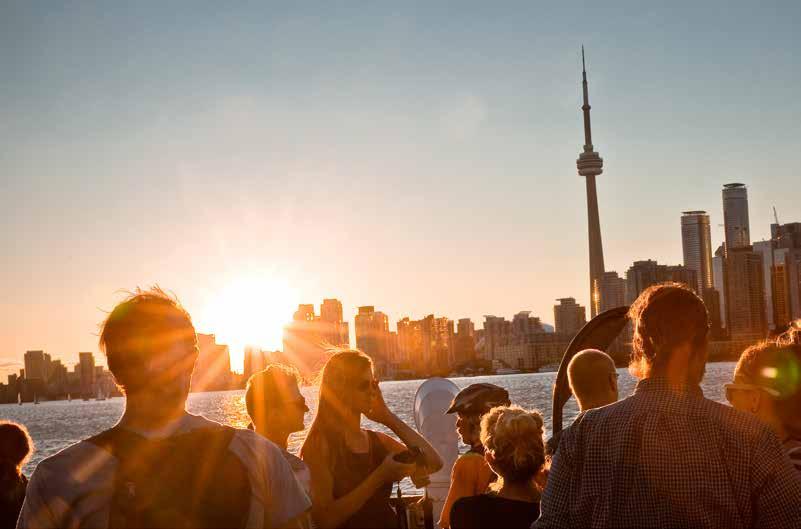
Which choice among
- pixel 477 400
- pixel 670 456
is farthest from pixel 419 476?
pixel 670 456

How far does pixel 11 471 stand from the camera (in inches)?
157

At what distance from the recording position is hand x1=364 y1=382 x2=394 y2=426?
4.24m

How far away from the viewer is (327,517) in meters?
3.91

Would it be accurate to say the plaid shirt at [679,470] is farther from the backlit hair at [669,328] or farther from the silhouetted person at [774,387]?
the silhouetted person at [774,387]

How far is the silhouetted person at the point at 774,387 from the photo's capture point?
129 inches

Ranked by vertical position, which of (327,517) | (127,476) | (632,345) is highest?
(632,345)

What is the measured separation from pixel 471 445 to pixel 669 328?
2.51 meters

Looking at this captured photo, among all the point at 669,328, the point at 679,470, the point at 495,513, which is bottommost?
the point at 495,513

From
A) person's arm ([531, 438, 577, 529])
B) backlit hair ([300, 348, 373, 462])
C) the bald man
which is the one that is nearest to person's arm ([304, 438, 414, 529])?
backlit hair ([300, 348, 373, 462])

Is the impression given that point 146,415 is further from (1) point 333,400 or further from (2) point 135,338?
(1) point 333,400

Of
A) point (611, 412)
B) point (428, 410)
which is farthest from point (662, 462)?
point (428, 410)

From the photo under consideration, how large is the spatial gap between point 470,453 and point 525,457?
2.96 ft

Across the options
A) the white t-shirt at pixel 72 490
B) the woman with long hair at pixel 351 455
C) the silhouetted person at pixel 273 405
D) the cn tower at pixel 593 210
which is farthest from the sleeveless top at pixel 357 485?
the cn tower at pixel 593 210

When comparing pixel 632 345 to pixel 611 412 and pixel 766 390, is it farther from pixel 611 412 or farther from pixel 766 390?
pixel 766 390
